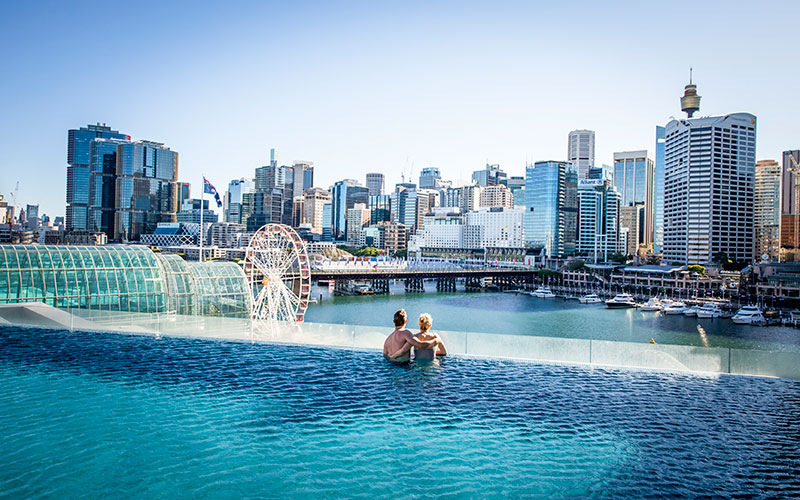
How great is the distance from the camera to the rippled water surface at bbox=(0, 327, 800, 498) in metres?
14.1

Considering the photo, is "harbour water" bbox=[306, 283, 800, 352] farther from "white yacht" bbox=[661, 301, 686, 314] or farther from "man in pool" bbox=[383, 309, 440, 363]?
"man in pool" bbox=[383, 309, 440, 363]

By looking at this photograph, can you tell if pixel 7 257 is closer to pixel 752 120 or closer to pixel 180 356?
pixel 180 356

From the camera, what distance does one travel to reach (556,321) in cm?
9438

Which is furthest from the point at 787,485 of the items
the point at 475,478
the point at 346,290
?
the point at 346,290

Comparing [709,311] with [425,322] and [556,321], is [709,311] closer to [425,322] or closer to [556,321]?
[556,321]

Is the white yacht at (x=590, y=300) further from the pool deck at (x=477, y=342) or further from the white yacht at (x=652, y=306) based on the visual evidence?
the pool deck at (x=477, y=342)

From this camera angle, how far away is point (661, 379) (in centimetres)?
2377

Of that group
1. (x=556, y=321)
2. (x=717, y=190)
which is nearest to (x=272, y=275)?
(x=556, y=321)

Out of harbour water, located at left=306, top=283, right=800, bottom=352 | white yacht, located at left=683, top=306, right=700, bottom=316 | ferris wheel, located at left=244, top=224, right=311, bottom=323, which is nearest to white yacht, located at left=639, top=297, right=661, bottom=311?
Result: harbour water, located at left=306, top=283, right=800, bottom=352

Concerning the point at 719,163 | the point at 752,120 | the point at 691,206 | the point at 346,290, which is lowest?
the point at 346,290

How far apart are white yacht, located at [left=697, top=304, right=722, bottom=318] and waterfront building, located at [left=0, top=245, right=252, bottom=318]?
8236 cm

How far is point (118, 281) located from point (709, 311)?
96.4 metres

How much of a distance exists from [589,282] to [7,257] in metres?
155

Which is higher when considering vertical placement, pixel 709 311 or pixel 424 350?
pixel 424 350
